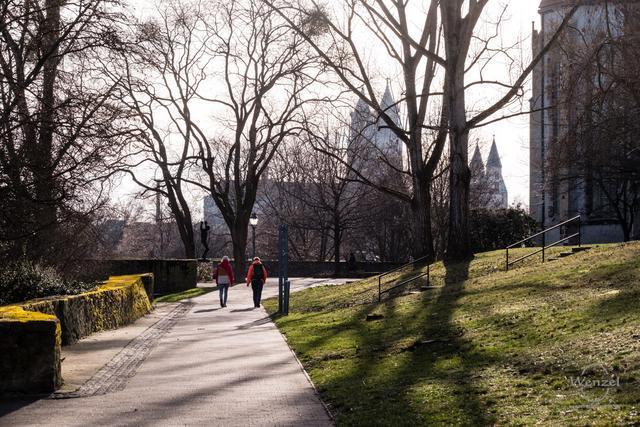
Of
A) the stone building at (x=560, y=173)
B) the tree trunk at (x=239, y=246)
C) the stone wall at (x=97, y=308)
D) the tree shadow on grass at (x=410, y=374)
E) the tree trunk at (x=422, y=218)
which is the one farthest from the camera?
the tree trunk at (x=239, y=246)

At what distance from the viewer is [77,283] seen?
2369 cm

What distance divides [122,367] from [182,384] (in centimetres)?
241

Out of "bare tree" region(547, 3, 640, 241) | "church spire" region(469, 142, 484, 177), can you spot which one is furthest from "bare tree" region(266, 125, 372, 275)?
"bare tree" region(547, 3, 640, 241)

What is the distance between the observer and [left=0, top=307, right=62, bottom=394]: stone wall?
12.1 meters

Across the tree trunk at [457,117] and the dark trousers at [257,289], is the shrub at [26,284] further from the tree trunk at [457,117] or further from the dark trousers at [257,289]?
the tree trunk at [457,117]

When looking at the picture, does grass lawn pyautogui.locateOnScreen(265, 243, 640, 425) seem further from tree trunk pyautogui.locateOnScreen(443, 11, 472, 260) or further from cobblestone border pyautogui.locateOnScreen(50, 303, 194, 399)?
tree trunk pyautogui.locateOnScreen(443, 11, 472, 260)

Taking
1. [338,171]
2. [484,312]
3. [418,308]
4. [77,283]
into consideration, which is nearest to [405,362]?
[484,312]

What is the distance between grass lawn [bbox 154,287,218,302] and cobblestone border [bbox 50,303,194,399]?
45.3 ft

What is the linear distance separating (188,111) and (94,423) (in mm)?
44679

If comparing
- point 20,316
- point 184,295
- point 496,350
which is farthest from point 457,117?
point 20,316

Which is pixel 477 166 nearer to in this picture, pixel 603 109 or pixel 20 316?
pixel 603 109

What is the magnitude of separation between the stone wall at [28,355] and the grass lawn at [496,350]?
11.0 ft

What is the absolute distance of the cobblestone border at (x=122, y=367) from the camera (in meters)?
12.5

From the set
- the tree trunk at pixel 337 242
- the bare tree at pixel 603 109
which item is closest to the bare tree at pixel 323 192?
the tree trunk at pixel 337 242
